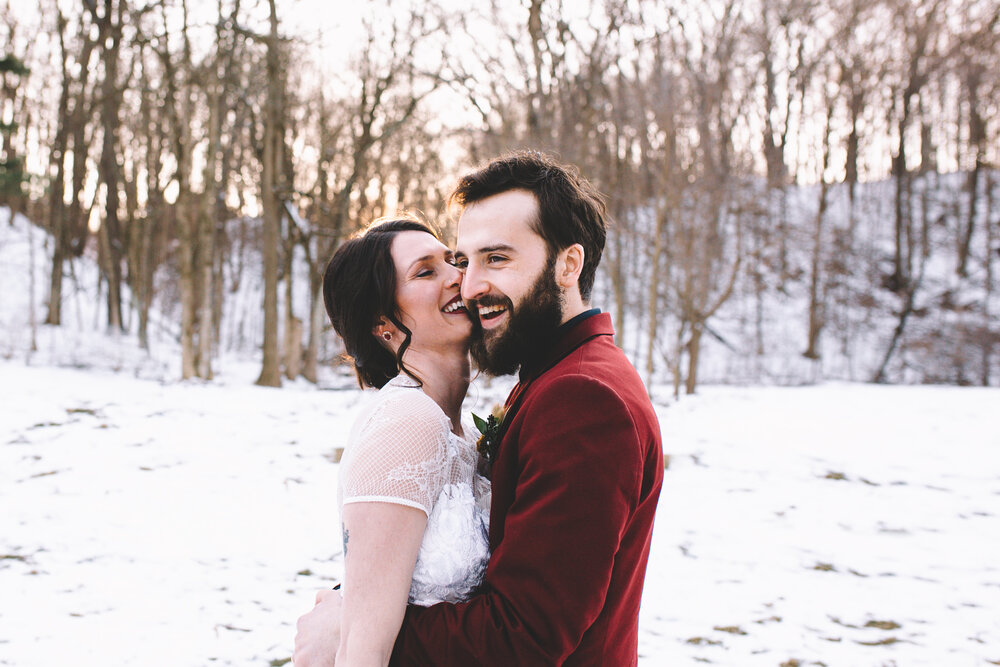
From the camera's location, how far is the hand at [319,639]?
1569 millimetres

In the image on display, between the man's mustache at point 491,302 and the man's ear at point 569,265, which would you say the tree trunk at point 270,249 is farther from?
the man's ear at point 569,265

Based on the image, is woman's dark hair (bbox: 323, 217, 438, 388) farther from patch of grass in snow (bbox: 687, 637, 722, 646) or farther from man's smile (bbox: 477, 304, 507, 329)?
patch of grass in snow (bbox: 687, 637, 722, 646)

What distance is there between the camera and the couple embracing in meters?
1.24

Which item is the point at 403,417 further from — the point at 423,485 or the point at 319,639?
the point at 319,639

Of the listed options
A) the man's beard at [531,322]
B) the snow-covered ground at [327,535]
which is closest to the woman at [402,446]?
the man's beard at [531,322]

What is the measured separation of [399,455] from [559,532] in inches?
17.7

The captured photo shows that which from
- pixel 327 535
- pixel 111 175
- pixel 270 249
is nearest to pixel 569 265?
pixel 327 535

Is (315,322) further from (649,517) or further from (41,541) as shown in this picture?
(649,517)

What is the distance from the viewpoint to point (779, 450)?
860 centimetres

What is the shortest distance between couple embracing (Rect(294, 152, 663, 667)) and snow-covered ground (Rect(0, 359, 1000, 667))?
2.53 metres

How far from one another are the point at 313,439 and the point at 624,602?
758 cm

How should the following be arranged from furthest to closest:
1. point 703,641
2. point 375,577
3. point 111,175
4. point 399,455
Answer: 1. point 111,175
2. point 703,641
3. point 399,455
4. point 375,577

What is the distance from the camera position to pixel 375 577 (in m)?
1.40

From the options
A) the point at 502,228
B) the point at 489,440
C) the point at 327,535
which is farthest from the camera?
the point at 327,535
